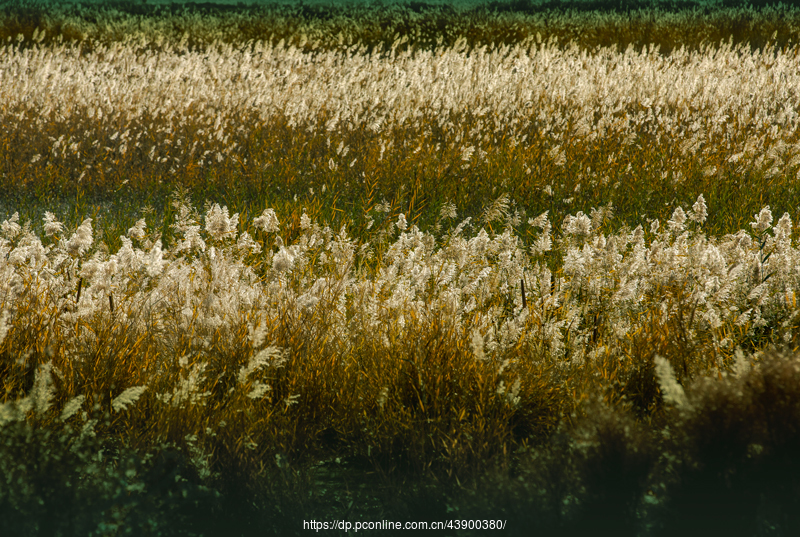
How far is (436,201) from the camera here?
576 centimetres

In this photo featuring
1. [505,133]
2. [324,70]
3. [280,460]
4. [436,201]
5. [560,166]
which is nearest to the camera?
[280,460]

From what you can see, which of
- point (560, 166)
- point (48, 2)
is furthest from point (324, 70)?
point (48, 2)

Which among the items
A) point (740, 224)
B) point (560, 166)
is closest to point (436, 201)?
point (560, 166)

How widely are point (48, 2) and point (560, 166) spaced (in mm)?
17274

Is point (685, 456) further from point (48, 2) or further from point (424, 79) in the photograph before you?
point (48, 2)

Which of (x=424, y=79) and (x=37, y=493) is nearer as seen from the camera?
(x=37, y=493)

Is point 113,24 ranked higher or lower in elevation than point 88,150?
higher

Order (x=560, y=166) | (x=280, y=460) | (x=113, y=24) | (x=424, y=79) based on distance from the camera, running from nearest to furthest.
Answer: (x=280, y=460)
(x=560, y=166)
(x=424, y=79)
(x=113, y=24)

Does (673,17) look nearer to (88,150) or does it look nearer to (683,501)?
(88,150)

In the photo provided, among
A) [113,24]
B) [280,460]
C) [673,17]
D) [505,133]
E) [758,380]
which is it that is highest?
[673,17]

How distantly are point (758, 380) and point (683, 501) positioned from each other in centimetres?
52

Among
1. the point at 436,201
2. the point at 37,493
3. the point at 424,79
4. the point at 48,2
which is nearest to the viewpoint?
the point at 37,493

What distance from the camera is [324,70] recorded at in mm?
10359

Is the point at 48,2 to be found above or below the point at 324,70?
above
